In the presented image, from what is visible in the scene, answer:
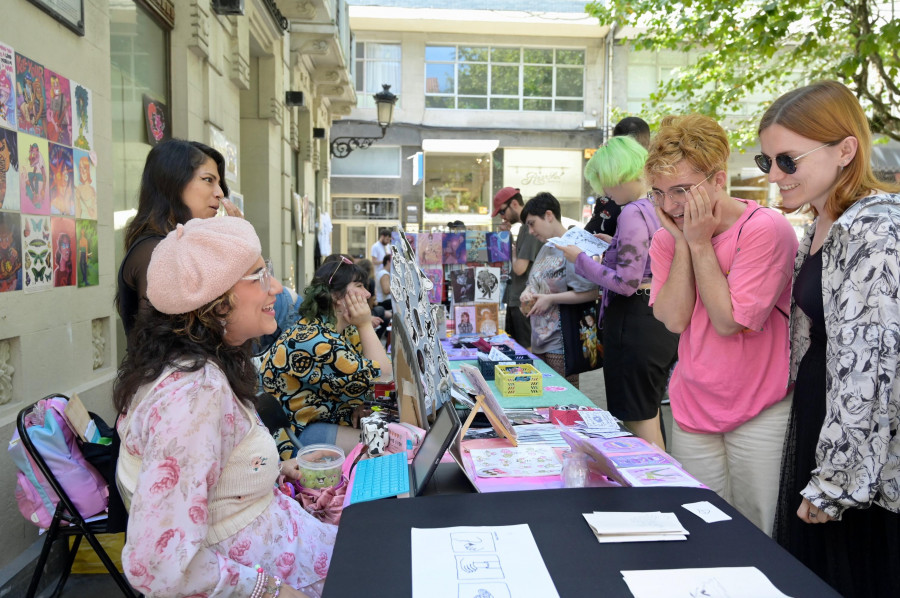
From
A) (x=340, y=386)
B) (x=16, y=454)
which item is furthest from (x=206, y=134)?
(x=16, y=454)

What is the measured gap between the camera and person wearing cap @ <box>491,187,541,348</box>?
18.8 feet

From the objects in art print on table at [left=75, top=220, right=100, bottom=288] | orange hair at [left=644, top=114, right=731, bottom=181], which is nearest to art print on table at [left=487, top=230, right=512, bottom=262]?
art print on table at [left=75, top=220, right=100, bottom=288]

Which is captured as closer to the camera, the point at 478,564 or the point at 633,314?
the point at 478,564

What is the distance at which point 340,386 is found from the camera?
3201 millimetres

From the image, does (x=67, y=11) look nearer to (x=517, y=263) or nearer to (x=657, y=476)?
(x=657, y=476)

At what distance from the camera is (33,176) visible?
2955mm

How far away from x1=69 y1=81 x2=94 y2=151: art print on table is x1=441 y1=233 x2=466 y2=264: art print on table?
267 centimetres

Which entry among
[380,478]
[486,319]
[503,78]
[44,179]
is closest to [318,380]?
[380,478]

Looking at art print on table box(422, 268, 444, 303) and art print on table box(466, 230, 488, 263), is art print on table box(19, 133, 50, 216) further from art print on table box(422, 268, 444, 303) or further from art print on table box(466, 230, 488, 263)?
art print on table box(466, 230, 488, 263)

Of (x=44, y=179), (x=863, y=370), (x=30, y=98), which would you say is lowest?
(x=863, y=370)

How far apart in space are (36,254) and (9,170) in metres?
0.43

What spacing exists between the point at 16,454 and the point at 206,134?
414 cm

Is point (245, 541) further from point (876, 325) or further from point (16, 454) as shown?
point (876, 325)

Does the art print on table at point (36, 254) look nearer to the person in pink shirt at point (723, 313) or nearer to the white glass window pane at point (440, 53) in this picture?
the person in pink shirt at point (723, 313)
